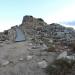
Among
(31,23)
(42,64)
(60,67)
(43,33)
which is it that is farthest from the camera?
(31,23)

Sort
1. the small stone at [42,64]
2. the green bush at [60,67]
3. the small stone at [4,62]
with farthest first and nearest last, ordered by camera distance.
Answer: the small stone at [4,62] → the small stone at [42,64] → the green bush at [60,67]

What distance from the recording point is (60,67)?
558 cm

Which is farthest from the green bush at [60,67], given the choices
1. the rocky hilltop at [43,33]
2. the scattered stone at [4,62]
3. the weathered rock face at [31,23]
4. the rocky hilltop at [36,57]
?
the weathered rock face at [31,23]

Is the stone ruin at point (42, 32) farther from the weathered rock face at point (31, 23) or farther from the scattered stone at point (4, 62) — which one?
the scattered stone at point (4, 62)

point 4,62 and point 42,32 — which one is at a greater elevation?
point 42,32

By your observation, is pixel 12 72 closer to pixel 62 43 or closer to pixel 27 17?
pixel 62 43

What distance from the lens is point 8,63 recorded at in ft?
21.2

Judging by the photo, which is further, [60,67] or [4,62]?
[4,62]

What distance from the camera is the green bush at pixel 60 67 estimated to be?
215 inches

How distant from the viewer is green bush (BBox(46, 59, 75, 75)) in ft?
17.9

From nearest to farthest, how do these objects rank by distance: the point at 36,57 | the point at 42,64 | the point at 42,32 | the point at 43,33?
the point at 42,64
the point at 36,57
the point at 43,33
the point at 42,32

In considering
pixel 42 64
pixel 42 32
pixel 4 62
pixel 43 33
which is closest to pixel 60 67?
pixel 42 64

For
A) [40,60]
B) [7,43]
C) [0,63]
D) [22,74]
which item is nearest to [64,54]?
[40,60]

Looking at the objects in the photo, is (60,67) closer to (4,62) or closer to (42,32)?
(4,62)
